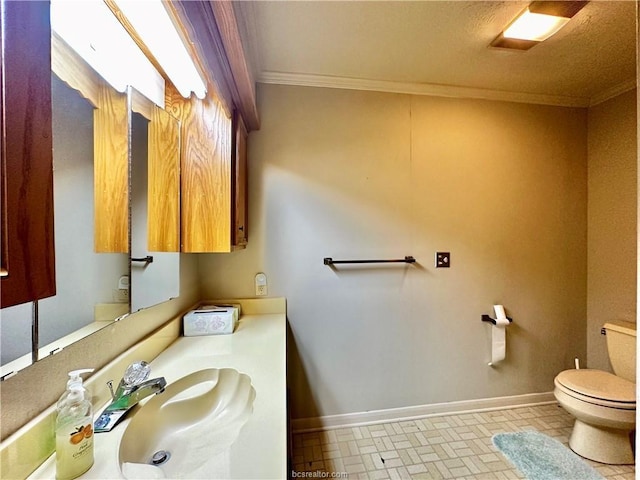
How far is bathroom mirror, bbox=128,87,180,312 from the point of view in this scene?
103 centimetres

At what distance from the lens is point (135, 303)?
1031 mm

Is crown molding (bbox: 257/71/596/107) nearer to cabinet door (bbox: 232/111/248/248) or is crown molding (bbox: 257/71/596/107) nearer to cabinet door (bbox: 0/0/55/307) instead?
cabinet door (bbox: 232/111/248/248)

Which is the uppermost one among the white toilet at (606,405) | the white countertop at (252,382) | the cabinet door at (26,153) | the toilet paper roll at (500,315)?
the cabinet door at (26,153)

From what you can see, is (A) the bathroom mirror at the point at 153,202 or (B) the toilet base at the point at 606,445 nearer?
(A) the bathroom mirror at the point at 153,202

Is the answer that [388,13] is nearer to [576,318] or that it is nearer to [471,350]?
[471,350]

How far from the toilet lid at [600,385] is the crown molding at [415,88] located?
1.98 m

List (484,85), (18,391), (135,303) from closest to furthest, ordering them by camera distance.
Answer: (18,391), (135,303), (484,85)

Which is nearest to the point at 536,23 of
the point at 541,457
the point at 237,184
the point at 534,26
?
the point at 534,26

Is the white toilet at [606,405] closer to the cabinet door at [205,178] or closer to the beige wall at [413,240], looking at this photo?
the beige wall at [413,240]

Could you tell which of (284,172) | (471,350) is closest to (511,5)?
(284,172)

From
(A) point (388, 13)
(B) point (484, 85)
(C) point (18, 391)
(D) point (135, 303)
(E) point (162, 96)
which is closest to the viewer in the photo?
(C) point (18, 391)

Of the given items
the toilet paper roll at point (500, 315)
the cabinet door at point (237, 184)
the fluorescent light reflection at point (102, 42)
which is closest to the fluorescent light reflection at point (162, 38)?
the fluorescent light reflection at point (102, 42)

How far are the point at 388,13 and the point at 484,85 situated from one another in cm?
110

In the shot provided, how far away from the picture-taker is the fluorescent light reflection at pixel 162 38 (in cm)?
84
